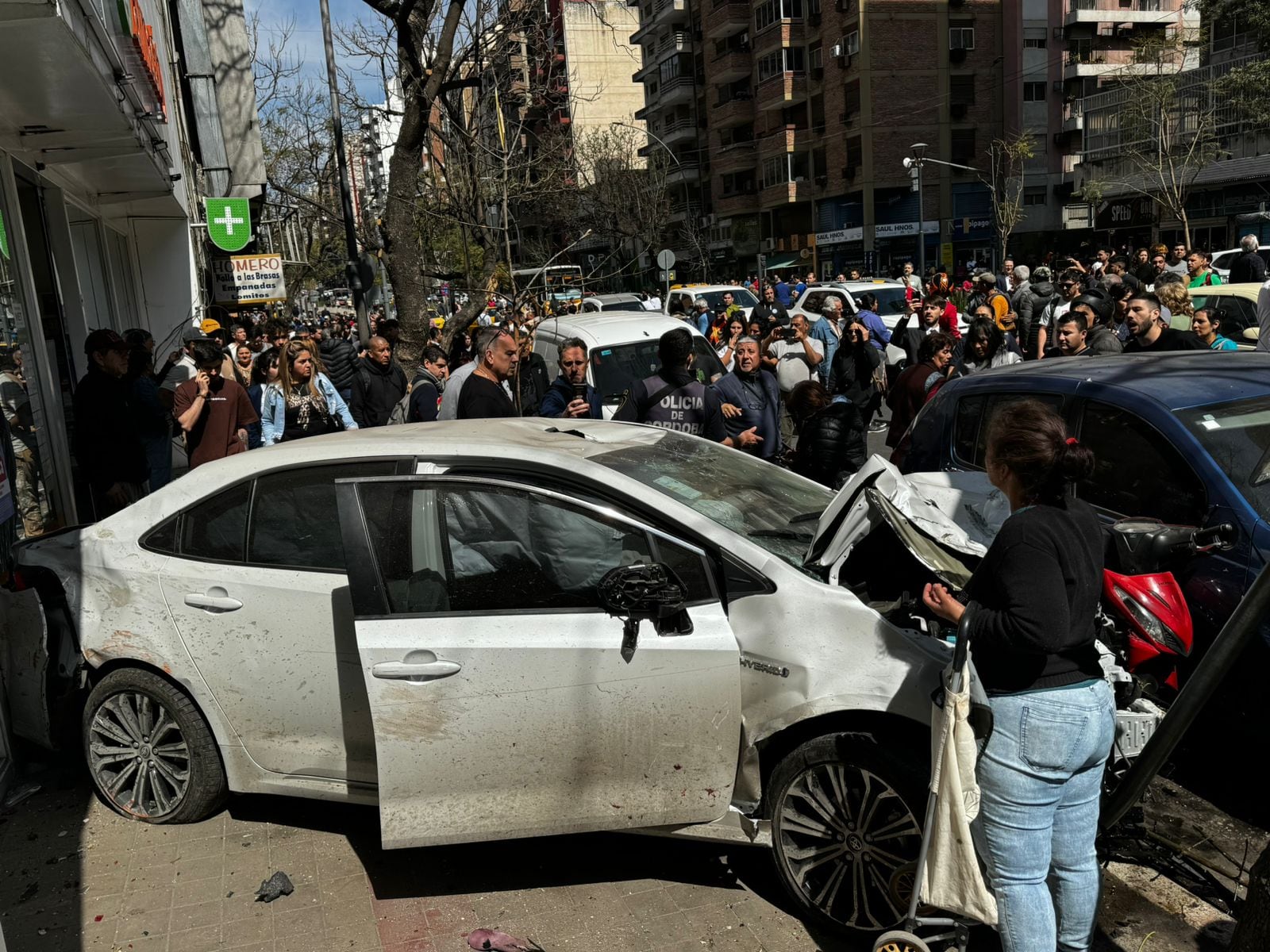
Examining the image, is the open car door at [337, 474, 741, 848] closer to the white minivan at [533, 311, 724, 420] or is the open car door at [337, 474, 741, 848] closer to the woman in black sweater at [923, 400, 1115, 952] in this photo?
the woman in black sweater at [923, 400, 1115, 952]

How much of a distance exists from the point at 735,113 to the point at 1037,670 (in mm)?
62529

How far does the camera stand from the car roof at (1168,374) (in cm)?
489

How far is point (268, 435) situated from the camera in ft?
27.9

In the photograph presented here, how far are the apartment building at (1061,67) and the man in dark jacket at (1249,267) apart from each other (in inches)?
1610

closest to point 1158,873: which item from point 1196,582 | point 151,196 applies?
point 1196,582

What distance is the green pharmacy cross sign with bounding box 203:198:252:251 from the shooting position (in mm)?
17172

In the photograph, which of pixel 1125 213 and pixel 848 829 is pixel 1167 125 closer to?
pixel 1125 213

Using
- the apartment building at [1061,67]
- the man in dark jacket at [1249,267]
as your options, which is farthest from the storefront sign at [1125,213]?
the man in dark jacket at [1249,267]

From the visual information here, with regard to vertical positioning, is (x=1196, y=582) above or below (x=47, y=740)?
above

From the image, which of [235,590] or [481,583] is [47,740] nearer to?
[235,590]

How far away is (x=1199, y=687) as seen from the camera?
2820mm

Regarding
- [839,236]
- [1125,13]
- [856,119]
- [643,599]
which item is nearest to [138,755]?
[643,599]

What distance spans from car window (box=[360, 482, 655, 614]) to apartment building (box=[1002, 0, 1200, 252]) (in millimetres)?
56088

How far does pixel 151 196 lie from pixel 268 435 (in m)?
8.08
